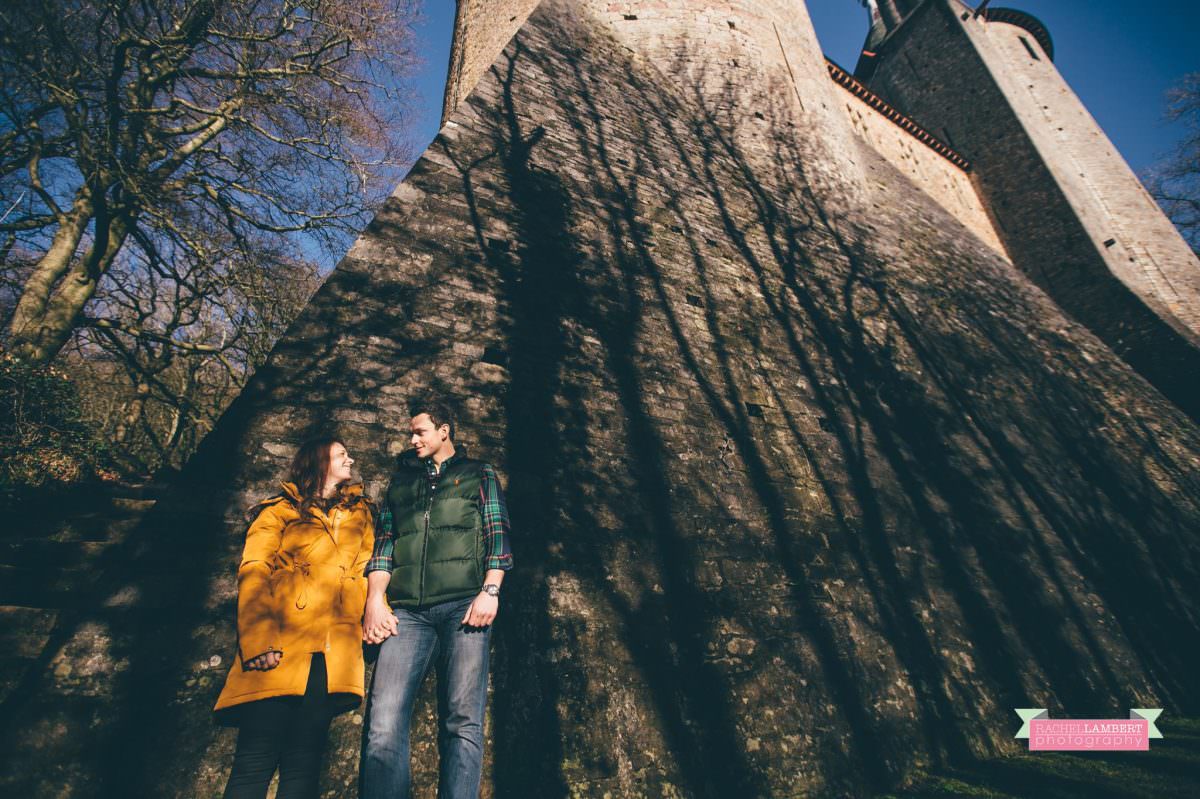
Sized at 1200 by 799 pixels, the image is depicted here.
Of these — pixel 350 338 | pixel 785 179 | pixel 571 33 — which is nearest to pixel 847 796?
pixel 350 338

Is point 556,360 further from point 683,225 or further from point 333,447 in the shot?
point 683,225

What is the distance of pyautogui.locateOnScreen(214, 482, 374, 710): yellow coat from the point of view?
1.53 metres

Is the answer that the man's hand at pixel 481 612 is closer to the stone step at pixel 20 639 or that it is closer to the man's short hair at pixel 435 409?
the man's short hair at pixel 435 409

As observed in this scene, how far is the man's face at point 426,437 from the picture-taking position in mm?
2129

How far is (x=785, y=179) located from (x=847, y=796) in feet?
22.7

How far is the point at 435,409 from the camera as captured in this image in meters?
2.70

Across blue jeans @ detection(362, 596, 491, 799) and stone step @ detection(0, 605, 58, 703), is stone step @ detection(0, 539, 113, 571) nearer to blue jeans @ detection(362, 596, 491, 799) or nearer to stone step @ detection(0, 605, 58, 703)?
stone step @ detection(0, 605, 58, 703)

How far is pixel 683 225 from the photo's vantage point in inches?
194

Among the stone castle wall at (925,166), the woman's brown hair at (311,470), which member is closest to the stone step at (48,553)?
the woman's brown hair at (311,470)

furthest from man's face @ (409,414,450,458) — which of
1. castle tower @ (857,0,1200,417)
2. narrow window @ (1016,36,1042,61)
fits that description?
narrow window @ (1016,36,1042,61)

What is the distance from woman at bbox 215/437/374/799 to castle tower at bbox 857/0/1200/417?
42.4ft

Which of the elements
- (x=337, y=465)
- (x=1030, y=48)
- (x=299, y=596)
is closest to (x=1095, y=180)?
(x=1030, y=48)

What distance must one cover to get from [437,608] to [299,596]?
499mm

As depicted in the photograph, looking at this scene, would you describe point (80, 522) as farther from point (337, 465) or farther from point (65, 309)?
point (65, 309)
